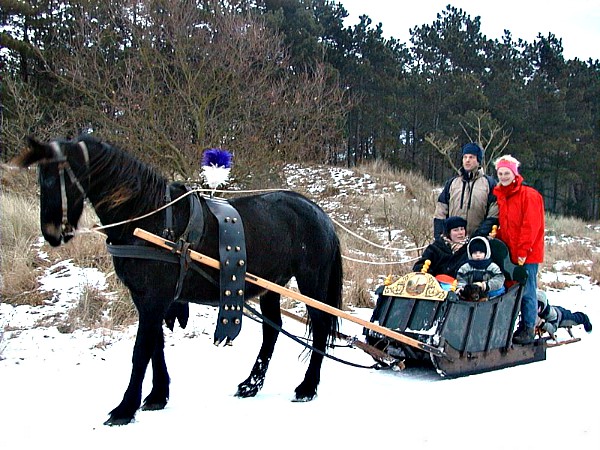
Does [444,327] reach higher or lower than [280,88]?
lower

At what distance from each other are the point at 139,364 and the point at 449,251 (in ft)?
10.2

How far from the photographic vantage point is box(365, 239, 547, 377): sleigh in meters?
4.63

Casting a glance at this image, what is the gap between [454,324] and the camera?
4656 mm

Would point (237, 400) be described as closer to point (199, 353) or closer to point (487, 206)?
point (199, 353)

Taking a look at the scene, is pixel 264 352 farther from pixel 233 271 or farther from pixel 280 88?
pixel 280 88

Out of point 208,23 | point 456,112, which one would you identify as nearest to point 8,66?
point 208,23

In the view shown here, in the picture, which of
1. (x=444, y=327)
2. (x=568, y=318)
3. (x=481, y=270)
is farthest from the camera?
(x=568, y=318)

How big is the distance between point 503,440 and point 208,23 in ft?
32.6

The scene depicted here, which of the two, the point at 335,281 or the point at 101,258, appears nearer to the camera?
the point at 335,281

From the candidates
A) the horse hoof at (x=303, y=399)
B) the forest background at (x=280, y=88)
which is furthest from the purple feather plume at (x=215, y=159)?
the forest background at (x=280, y=88)

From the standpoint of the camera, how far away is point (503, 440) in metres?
3.26

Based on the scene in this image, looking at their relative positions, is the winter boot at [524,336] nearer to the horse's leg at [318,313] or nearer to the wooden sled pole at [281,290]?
the wooden sled pole at [281,290]

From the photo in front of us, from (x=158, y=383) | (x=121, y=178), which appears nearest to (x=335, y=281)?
(x=158, y=383)

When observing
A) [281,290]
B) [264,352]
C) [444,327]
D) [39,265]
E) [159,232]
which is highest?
[159,232]
